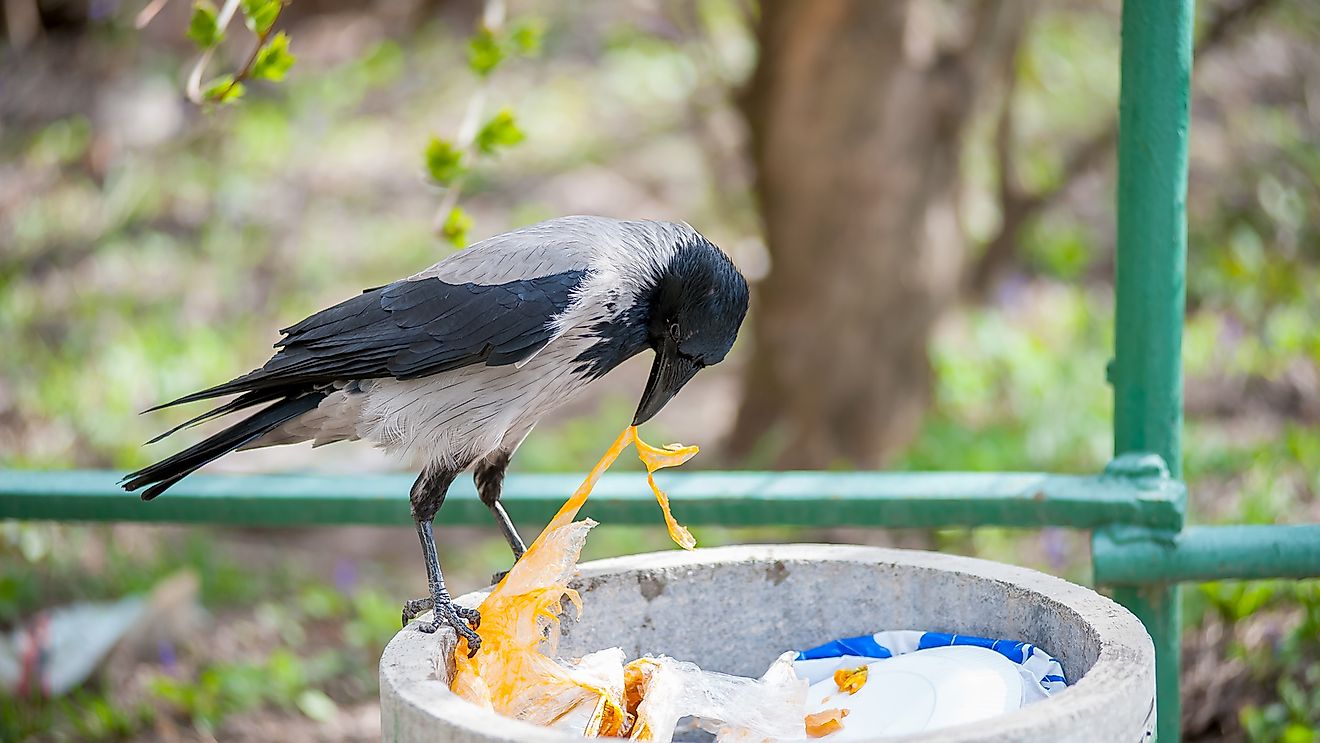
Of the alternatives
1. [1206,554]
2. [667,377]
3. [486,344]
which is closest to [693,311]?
[667,377]

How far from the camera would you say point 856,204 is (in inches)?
219

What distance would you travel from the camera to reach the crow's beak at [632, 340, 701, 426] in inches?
104

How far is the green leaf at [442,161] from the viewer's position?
2734 millimetres

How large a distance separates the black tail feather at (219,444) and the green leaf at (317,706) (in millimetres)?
1664

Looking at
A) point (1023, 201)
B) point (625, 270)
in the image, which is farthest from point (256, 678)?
point (1023, 201)

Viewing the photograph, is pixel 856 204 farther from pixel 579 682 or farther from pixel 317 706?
pixel 579 682

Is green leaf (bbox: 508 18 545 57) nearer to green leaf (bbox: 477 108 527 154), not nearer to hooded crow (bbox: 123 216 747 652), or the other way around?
green leaf (bbox: 477 108 527 154)

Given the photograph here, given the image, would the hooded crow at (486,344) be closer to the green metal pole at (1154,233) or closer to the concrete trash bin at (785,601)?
the concrete trash bin at (785,601)

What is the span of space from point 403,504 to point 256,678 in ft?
5.39

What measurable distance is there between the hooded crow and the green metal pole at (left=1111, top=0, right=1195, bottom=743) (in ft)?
2.97

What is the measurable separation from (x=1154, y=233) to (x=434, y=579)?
167 centimetres

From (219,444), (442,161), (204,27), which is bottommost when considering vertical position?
(219,444)

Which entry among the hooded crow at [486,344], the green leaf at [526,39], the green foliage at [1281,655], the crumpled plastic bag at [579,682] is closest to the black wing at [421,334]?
the hooded crow at [486,344]

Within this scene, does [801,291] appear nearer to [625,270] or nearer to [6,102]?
[625,270]
